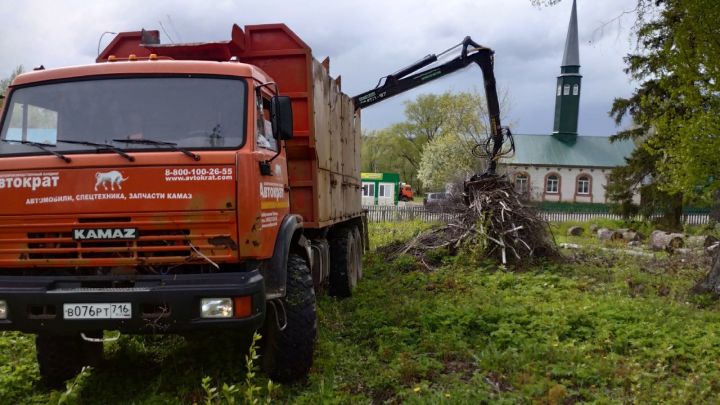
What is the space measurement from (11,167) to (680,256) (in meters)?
13.9

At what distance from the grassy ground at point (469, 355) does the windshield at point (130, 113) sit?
2.14 metres

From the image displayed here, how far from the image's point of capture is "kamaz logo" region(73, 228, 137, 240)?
4086mm

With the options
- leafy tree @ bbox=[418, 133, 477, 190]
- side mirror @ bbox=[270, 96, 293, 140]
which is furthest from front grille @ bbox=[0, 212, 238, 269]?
leafy tree @ bbox=[418, 133, 477, 190]

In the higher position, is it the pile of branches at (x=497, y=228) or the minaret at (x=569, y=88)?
the minaret at (x=569, y=88)

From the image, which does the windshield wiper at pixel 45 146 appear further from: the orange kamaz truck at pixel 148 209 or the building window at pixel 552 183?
the building window at pixel 552 183

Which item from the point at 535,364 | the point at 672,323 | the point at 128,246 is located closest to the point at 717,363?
the point at 672,323

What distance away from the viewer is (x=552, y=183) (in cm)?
5325

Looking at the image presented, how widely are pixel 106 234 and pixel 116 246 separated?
114 millimetres

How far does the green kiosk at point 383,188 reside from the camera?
48281mm

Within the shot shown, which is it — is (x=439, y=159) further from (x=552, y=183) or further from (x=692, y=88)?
(x=692, y=88)

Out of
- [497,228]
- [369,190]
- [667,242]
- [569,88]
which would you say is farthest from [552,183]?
[497,228]

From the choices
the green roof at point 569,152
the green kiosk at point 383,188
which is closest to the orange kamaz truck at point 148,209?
the green kiosk at point 383,188

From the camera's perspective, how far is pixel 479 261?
430 inches

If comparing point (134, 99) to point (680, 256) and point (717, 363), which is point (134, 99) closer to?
point (717, 363)
